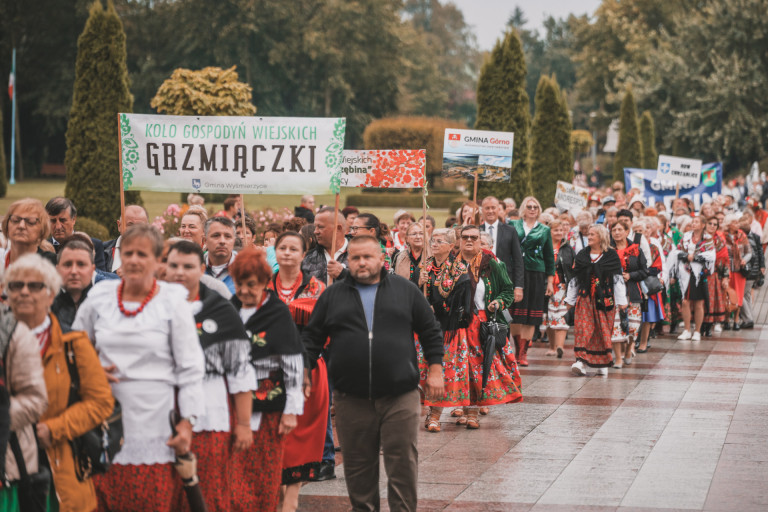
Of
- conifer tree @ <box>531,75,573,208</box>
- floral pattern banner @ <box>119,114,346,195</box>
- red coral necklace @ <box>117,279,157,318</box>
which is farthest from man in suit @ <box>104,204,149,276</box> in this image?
conifer tree @ <box>531,75,573,208</box>

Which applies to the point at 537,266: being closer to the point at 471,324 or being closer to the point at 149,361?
the point at 471,324

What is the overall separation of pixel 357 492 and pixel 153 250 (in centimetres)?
207

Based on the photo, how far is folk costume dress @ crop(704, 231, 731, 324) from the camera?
1756 centimetres

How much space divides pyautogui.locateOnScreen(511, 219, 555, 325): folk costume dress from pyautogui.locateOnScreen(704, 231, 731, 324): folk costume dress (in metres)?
4.21

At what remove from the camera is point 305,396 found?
6305 millimetres

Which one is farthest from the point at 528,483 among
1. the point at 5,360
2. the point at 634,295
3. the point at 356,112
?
the point at 356,112

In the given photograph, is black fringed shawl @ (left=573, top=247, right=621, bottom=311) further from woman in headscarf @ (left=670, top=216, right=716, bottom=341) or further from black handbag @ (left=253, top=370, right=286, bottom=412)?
black handbag @ (left=253, top=370, right=286, bottom=412)

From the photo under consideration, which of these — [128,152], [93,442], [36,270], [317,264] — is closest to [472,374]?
[317,264]

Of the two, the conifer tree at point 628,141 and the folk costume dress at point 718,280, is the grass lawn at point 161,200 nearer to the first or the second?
the conifer tree at point 628,141

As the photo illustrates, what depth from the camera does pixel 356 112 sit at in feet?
219

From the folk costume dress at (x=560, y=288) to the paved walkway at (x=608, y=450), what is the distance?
1.70 metres

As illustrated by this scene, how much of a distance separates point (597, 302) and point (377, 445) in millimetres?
7236

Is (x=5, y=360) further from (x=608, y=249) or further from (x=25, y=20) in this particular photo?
(x=25, y=20)

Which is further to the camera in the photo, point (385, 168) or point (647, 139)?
point (647, 139)
